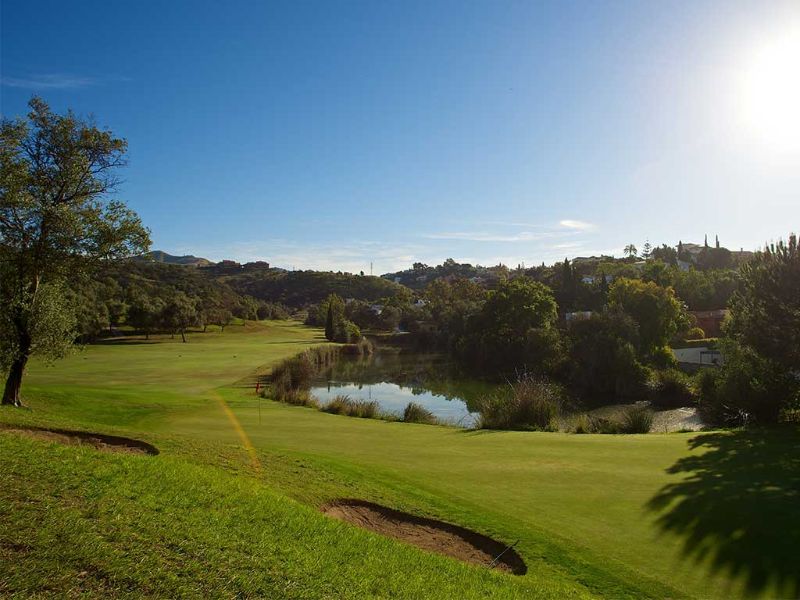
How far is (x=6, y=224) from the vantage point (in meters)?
16.4

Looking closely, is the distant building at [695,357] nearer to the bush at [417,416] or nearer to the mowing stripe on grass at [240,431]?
the bush at [417,416]

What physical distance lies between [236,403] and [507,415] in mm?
12479

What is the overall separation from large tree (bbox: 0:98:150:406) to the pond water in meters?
14.2

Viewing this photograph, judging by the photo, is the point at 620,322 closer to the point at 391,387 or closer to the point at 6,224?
the point at 391,387

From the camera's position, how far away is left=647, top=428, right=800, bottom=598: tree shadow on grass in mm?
6477

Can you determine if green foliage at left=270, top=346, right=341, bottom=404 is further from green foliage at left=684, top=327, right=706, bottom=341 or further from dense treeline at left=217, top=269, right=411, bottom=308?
dense treeline at left=217, top=269, right=411, bottom=308

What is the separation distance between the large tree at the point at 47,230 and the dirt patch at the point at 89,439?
792 cm

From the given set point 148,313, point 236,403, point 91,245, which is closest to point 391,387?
point 236,403

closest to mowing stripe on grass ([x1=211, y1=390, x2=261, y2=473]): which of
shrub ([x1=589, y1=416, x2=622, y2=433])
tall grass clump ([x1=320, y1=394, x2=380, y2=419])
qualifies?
tall grass clump ([x1=320, y1=394, x2=380, y2=419])

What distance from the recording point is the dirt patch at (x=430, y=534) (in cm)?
701

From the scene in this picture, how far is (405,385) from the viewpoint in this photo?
4200 centimetres

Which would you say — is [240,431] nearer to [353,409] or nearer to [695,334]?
[353,409]

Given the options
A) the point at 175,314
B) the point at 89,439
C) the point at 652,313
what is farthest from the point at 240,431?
the point at 175,314

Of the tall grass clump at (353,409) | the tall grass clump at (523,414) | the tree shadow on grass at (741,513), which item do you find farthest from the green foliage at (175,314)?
the tree shadow on grass at (741,513)
